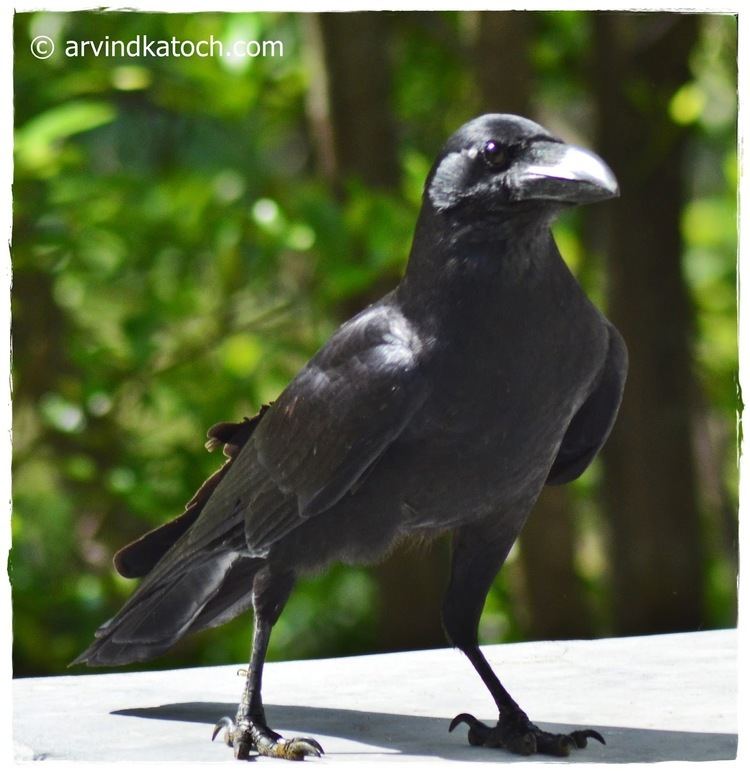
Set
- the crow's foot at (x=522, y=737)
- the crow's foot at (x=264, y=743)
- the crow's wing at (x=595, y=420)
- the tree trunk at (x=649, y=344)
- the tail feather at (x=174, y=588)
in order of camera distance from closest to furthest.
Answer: the crow's foot at (x=264, y=743) → the crow's foot at (x=522, y=737) → the crow's wing at (x=595, y=420) → the tail feather at (x=174, y=588) → the tree trunk at (x=649, y=344)

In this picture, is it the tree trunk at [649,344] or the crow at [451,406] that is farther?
the tree trunk at [649,344]

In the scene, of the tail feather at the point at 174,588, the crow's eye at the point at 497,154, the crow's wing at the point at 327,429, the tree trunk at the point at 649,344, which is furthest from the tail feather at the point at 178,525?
the tree trunk at the point at 649,344

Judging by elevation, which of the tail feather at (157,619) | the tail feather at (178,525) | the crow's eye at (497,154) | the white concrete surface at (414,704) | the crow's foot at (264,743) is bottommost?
the white concrete surface at (414,704)

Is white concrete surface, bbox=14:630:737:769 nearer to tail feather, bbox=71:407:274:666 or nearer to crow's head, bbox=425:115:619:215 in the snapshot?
tail feather, bbox=71:407:274:666

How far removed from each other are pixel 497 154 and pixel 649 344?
10.9 ft

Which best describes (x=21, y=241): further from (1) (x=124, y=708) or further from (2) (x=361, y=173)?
(1) (x=124, y=708)

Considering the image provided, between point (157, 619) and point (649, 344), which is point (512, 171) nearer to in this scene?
point (157, 619)

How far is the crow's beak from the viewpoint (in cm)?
268

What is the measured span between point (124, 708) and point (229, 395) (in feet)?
7.37

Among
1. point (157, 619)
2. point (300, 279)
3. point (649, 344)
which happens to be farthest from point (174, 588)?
point (649, 344)

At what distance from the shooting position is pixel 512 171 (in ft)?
9.16

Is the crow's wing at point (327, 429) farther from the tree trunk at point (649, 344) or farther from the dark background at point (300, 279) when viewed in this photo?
the tree trunk at point (649, 344)

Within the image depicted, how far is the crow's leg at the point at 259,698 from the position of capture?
2.95 meters

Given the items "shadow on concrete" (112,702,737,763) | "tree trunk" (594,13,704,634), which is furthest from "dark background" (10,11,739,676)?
"shadow on concrete" (112,702,737,763)
